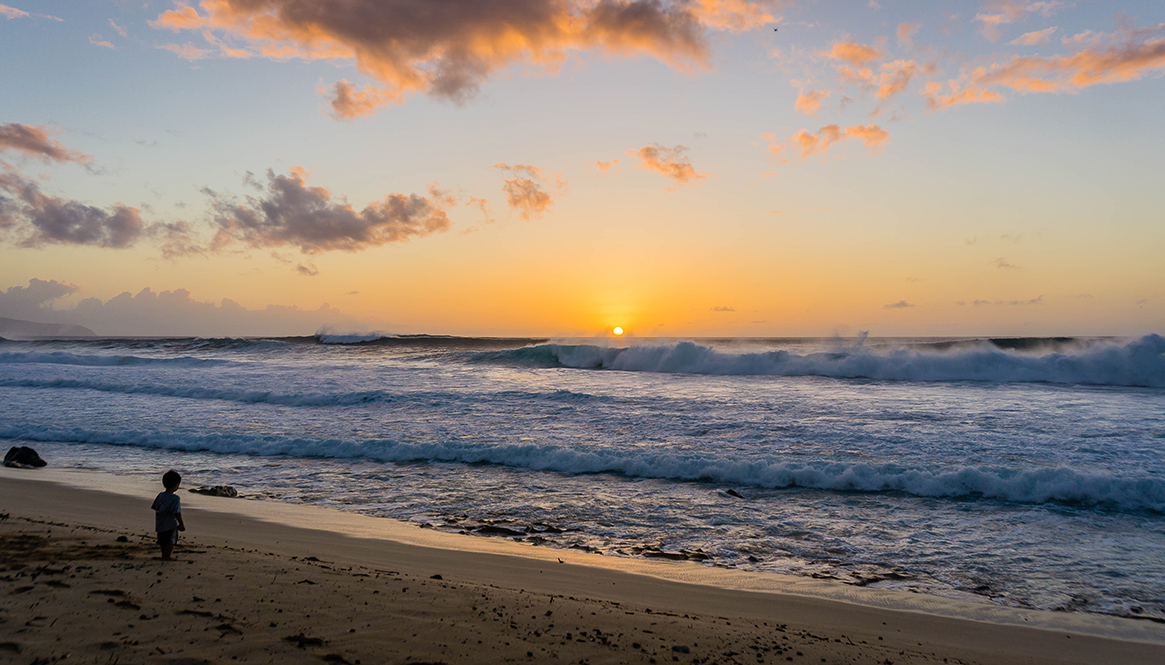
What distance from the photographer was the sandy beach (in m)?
3.54

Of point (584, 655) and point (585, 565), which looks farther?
point (585, 565)

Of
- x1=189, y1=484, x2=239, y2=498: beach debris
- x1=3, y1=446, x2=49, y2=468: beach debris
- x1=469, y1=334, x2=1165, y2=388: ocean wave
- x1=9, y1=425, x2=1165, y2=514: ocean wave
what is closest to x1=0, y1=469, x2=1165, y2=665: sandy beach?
x1=189, y1=484, x2=239, y2=498: beach debris

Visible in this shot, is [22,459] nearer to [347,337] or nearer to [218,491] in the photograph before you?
[218,491]

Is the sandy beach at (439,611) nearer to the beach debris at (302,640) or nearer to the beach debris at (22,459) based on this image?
the beach debris at (302,640)

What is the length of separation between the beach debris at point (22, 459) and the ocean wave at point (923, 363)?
2770cm

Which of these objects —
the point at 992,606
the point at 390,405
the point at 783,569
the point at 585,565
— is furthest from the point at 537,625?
the point at 390,405

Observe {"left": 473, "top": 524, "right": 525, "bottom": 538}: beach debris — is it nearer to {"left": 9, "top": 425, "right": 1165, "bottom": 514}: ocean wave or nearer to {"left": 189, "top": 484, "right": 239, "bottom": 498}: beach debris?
{"left": 9, "top": 425, "right": 1165, "bottom": 514}: ocean wave

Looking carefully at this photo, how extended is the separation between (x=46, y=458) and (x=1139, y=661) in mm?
17248

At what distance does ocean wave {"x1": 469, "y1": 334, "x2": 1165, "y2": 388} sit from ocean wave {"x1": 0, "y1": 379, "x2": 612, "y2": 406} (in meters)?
14.5

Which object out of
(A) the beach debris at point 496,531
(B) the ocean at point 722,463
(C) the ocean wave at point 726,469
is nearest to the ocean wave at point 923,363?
(B) the ocean at point 722,463

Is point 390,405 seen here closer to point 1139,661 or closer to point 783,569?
point 783,569

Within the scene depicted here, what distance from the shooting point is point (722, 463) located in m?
10.8

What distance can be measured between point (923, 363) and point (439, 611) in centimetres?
3109

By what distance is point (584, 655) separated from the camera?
12.1ft
